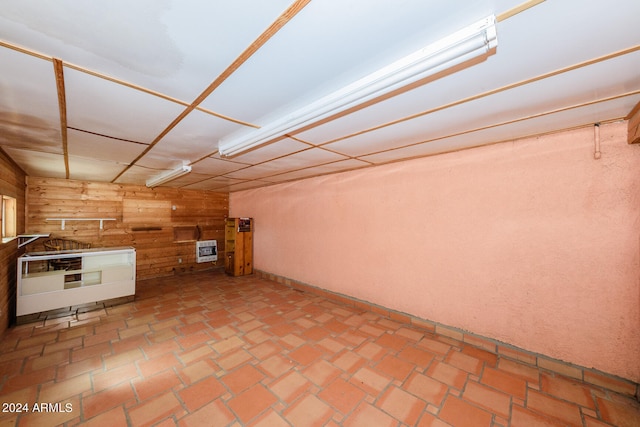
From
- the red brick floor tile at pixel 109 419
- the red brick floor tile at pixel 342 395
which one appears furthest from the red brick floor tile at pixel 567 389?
the red brick floor tile at pixel 109 419

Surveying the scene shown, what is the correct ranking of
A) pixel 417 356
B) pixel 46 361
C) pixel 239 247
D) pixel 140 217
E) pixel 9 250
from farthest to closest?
pixel 239 247
pixel 140 217
pixel 9 250
pixel 417 356
pixel 46 361

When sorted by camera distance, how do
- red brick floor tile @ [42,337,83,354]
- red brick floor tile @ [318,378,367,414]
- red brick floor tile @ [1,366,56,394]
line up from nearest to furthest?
red brick floor tile @ [318,378,367,414] < red brick floor tile @ [1,366,56,394] < red brick floor tile @ [42,337,83,354]

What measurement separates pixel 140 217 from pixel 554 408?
7493 millimetres

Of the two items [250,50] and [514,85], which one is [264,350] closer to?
[250,50]

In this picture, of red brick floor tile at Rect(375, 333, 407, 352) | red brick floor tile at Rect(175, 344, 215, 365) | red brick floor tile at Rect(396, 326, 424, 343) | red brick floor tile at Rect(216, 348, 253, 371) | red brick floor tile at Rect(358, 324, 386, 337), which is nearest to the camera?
red brick floor tile at Rect(216, 348, 253, 371)

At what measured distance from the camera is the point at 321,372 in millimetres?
2320

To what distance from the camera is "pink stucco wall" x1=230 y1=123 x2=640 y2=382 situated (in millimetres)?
2068

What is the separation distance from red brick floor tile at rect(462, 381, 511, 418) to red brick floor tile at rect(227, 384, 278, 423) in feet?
5.57

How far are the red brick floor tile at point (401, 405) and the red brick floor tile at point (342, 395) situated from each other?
19 cm

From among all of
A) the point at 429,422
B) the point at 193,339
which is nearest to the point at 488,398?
the point at 429,422

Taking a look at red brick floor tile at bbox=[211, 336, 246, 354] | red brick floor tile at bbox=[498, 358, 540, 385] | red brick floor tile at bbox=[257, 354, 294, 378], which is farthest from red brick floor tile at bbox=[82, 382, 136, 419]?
red brick floor tile at bbox=[498, 358, 540, 385]

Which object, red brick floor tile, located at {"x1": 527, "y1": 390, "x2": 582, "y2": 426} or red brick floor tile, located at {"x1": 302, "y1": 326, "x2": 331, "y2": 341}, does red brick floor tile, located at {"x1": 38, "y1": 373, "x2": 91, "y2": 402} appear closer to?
red brick floor tile, located at {"x1": 302, "y1": 326, "x2": 331, "y2": 341}

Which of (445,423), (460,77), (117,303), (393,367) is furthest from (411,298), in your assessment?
(117,303)

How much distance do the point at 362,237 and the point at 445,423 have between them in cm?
248
